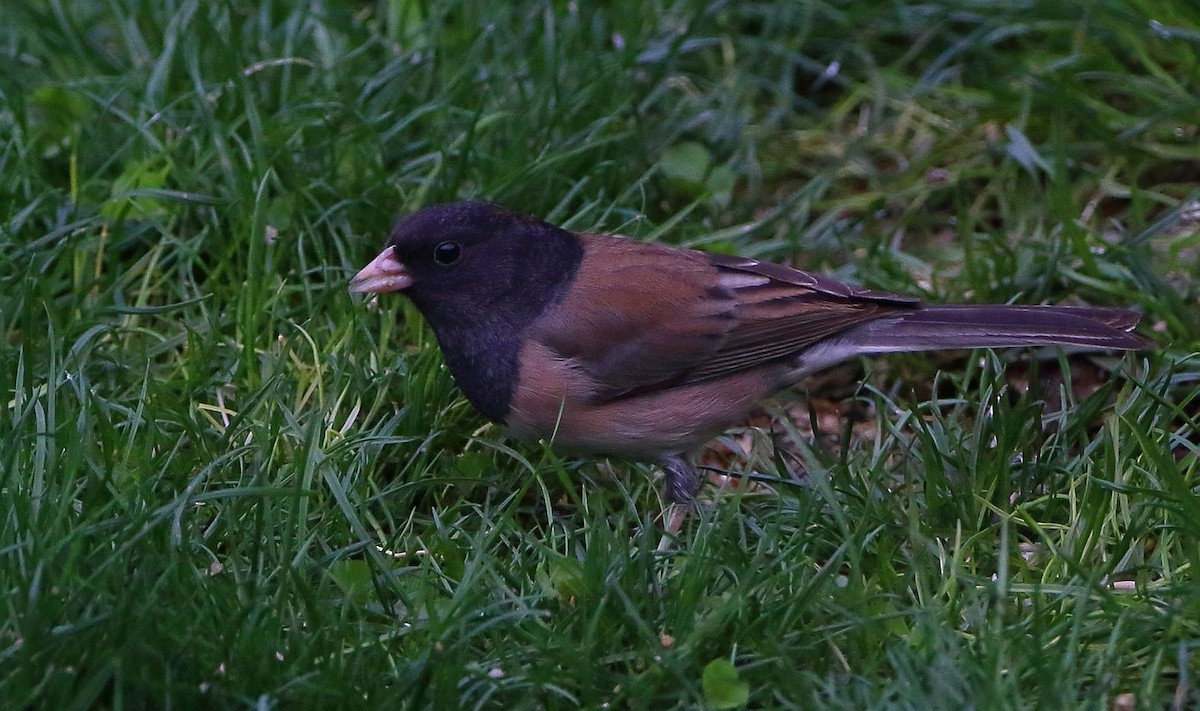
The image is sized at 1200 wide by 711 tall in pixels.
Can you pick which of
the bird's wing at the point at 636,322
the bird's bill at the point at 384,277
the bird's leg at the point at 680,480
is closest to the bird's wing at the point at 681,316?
the bird's wing at the point at 636,322

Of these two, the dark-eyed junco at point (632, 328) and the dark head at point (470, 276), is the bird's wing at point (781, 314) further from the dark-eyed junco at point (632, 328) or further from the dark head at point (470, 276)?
the dark head at point (470, 276)

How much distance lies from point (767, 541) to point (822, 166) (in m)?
2.17

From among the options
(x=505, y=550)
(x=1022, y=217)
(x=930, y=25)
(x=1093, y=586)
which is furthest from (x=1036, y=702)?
(x=930, y=25)

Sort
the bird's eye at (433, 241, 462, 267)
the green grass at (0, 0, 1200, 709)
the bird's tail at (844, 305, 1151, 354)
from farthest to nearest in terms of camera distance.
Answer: the bird's eye at (433, 241, 462, 267), the bird's tail at (844, 305, 1151, 354), the green grass at (0, 0, 1200, 709)

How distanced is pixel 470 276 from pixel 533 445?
419mm

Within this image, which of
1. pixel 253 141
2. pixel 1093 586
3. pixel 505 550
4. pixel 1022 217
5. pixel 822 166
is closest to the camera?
pixel 1093 586

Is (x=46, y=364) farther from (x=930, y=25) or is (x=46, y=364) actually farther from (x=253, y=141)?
(x=930, y=25)

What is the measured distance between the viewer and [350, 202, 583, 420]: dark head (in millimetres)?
3326

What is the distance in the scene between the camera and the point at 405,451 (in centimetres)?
336

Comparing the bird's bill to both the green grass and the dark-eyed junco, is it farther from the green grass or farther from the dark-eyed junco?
the green grass

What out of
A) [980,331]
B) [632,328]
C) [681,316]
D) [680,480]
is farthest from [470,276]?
[980,331]

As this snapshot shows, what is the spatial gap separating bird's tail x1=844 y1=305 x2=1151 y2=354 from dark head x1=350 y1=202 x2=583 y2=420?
0.76 m

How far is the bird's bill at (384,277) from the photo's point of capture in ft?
10.9

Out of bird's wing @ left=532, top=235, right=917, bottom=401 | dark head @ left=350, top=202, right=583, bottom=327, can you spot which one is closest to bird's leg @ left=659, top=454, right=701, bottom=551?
bird's wing @ left=532, top=235, right=917, bottom=401
